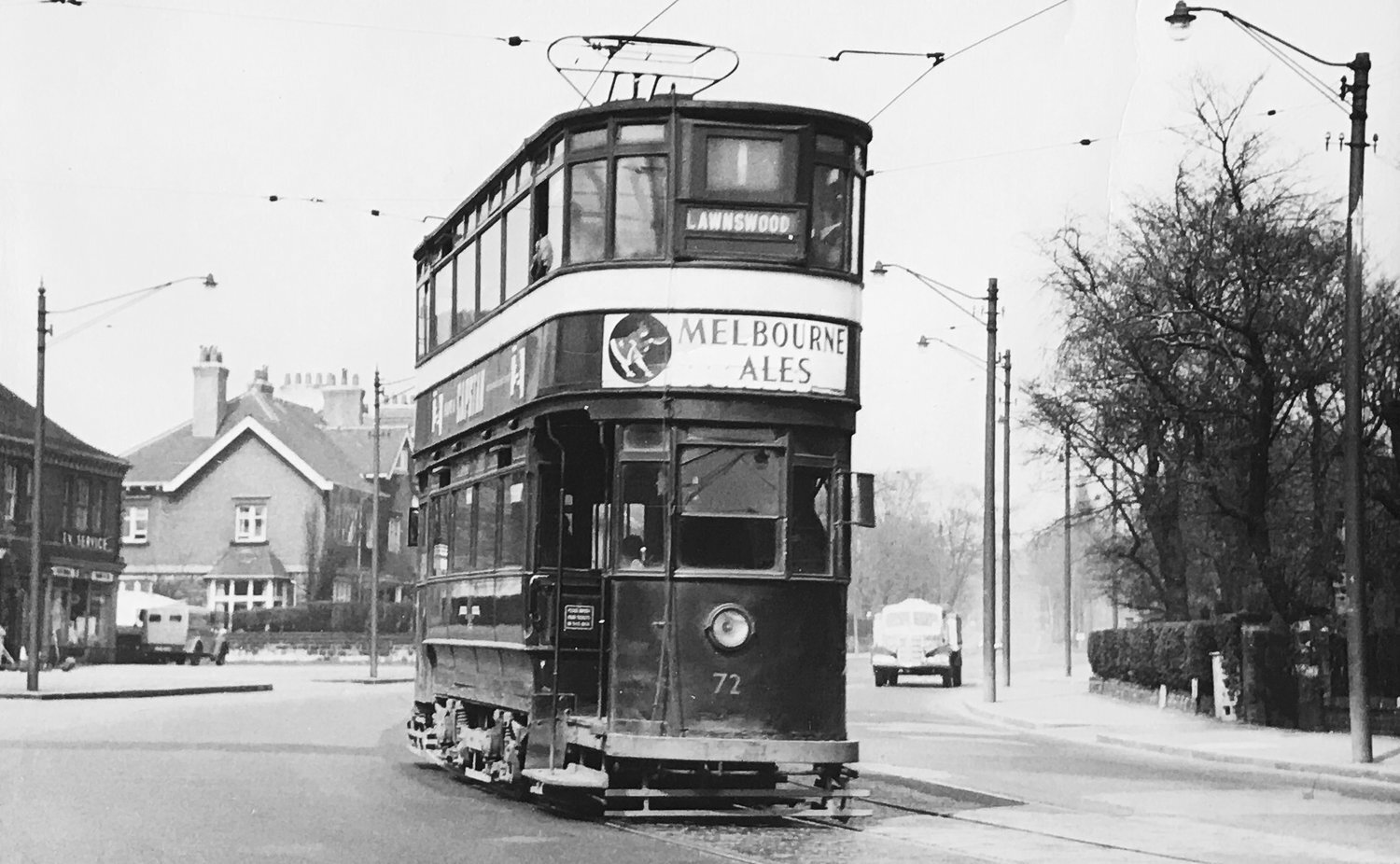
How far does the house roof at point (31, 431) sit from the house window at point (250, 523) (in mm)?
11949

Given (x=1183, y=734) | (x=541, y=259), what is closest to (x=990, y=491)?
(x=1183, y=734)

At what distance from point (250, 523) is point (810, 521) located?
59.6m

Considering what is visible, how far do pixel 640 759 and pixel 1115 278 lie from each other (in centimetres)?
2434

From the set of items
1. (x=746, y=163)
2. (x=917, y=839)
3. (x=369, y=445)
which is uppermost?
(x=369, y=445)

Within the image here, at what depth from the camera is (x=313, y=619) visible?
66.1 metres

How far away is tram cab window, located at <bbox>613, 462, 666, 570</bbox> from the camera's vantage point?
13883 millimetres

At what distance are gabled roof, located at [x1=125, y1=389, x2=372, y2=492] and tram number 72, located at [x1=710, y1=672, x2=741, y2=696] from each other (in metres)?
57.7

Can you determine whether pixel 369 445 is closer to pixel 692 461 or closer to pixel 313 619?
pixel 313 619

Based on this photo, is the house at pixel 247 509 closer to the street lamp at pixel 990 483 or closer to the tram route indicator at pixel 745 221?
the street lamp at pixel 990 483

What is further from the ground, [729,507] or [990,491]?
[990,491]

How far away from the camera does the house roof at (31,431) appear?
5131 cm

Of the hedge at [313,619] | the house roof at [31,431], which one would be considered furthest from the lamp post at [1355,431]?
the hedge at [313,619]

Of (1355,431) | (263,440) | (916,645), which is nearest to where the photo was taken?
(1355,431)

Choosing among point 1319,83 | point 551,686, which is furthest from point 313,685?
point 551,686
